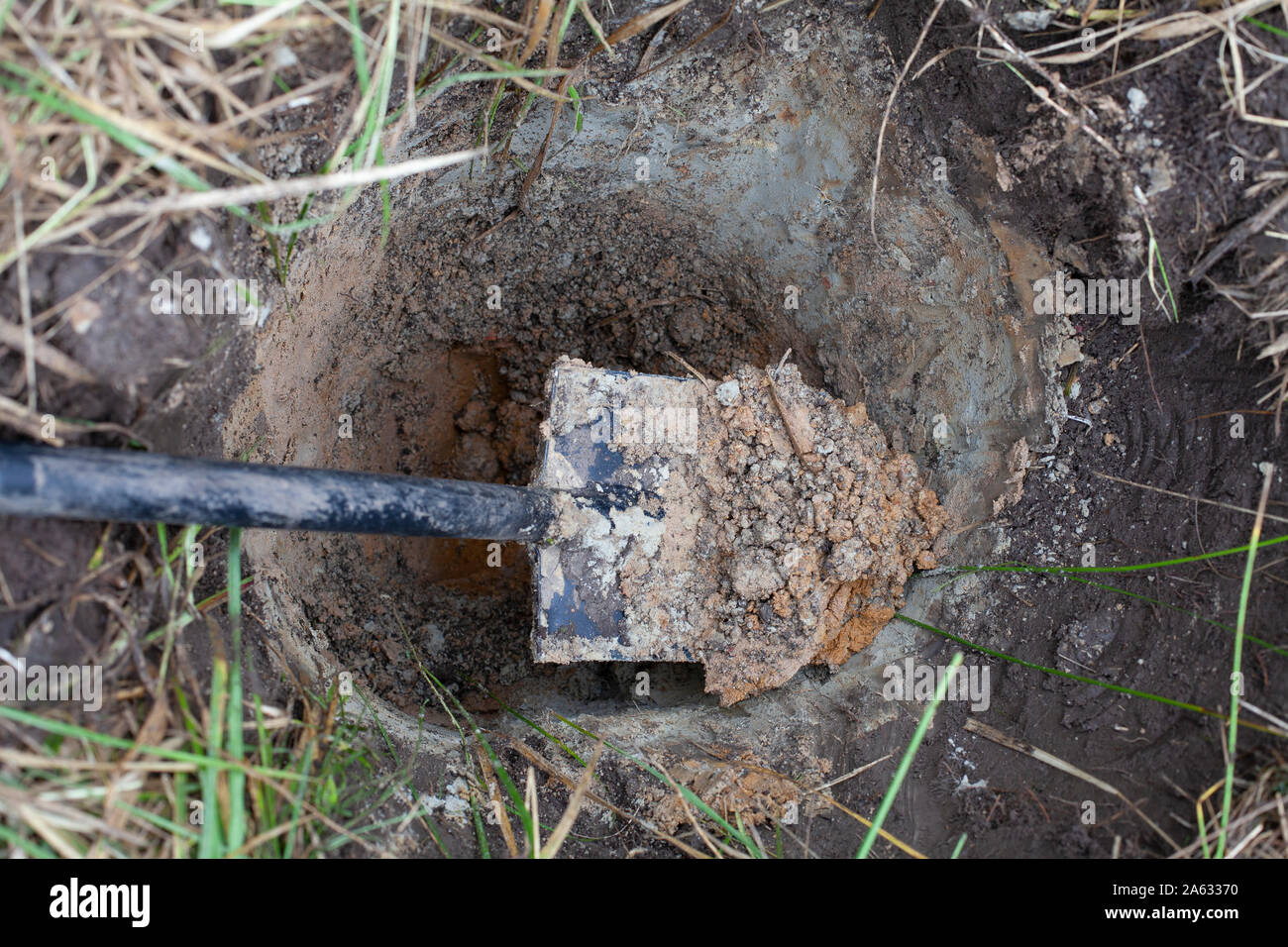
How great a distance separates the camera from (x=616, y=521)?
7.11ft

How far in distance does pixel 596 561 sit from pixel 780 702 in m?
0.66

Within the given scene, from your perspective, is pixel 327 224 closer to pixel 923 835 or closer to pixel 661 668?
pixel 661 668

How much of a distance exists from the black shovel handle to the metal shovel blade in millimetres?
382

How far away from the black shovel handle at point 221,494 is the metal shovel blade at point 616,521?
0.38 meters

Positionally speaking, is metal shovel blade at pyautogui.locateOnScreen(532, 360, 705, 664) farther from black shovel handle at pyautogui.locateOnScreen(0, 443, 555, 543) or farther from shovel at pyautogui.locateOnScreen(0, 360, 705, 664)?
black shovel handle at pyautogui.locateOnScreen(0, 443, 555, 543)

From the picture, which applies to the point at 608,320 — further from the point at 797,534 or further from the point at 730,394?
the point at 797,534

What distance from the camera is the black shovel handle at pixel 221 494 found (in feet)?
4.16

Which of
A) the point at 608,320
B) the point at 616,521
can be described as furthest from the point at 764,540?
the point at 608,320

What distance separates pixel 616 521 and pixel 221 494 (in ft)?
3.27

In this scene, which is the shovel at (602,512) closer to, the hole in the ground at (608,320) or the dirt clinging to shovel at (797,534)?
the dirt clinging to shovel at (797,534)

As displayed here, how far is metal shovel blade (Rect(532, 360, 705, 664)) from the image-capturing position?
2.15 metres

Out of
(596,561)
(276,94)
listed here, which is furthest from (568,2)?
(596,561)

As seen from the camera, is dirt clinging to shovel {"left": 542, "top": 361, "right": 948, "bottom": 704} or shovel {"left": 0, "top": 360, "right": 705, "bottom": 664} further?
dirt clinging to shovel {"left": 542, "top": 361, "right": 948, "bottom": 704}

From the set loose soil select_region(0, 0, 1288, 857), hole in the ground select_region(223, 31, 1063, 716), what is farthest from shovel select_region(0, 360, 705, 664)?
hole in the ground select_region(223, 31, 1063, 716)
